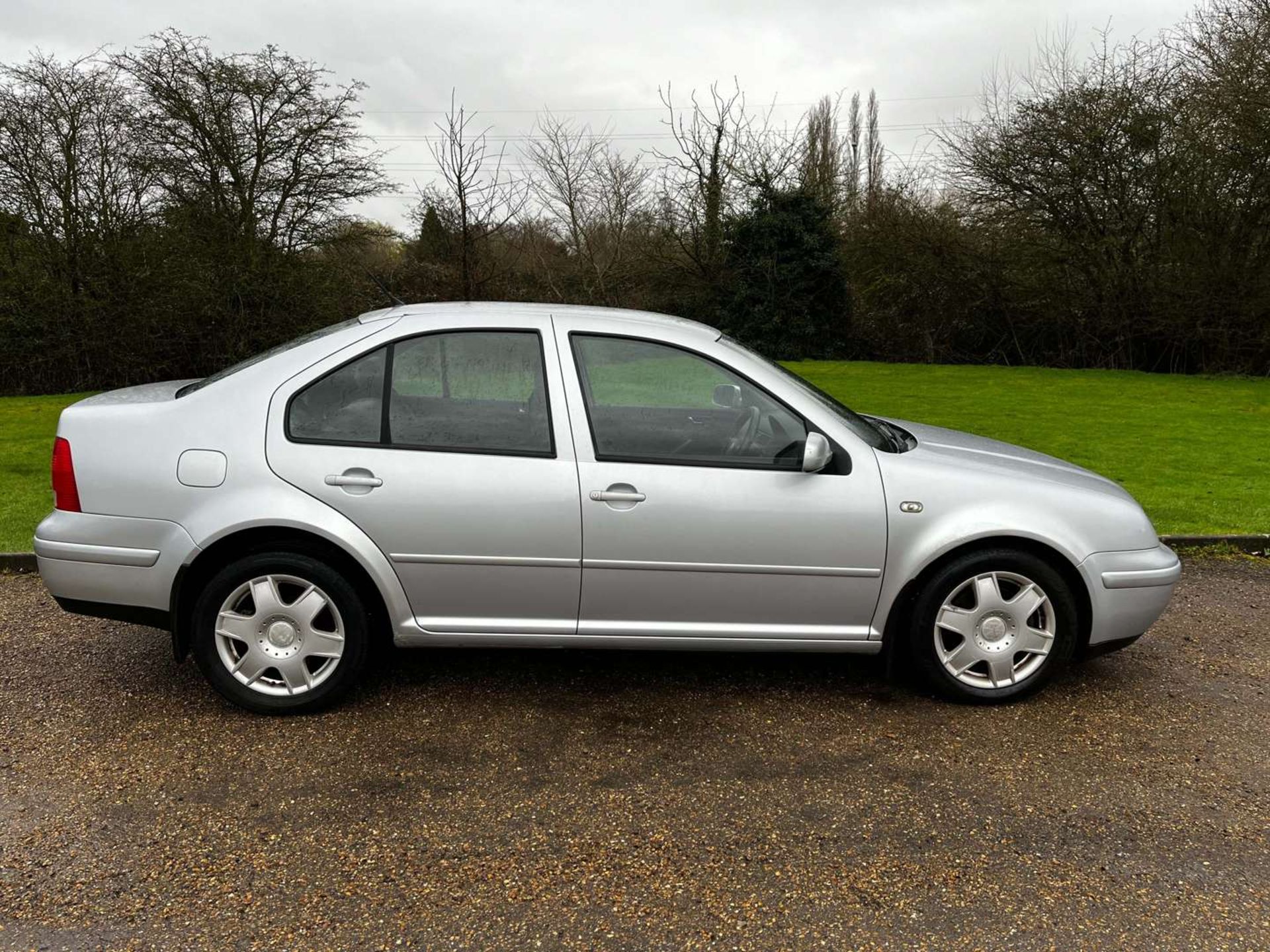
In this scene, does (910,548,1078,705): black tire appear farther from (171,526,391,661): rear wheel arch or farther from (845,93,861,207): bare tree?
(845,93,861,207): bare tree

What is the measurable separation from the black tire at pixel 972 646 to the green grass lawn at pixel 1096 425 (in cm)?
380

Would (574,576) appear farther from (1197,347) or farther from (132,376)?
(1197,347)

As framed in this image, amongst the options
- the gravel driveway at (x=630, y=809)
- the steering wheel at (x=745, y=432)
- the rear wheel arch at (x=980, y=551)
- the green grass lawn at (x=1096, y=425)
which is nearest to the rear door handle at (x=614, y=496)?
the steering wheel at (x=745, y=432)

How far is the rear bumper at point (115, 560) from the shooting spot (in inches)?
139

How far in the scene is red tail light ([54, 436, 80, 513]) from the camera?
3568mm

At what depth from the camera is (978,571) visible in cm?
371

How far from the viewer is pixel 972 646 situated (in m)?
3.79

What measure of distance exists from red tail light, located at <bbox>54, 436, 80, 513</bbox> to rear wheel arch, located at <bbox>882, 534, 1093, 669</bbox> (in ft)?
10.6

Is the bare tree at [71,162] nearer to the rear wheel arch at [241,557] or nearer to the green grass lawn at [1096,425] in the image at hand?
the green grass lawn at [1096,425]

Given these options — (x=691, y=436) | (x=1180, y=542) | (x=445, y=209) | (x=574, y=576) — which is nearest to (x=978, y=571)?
(x=691, y=436)

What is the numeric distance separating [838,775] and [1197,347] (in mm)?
21555

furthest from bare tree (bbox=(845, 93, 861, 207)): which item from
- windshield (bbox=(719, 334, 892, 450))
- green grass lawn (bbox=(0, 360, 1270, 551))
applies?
windshield (bbox=(719, 334, 892, 450))

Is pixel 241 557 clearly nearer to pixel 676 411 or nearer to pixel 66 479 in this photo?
pixel 66 479

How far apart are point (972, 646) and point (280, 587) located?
2.80 meters
